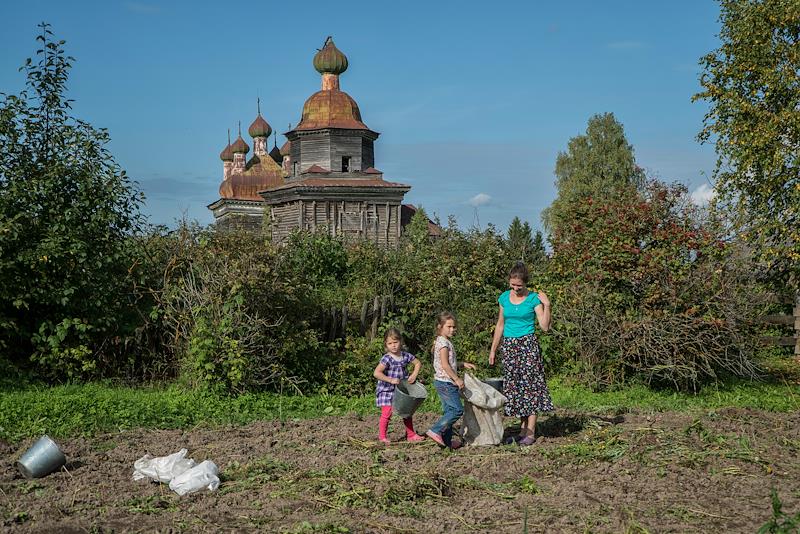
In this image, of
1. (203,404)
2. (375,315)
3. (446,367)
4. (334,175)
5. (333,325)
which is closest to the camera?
(446,367)

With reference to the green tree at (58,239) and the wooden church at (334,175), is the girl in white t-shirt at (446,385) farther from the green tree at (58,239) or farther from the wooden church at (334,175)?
the wooden church at (334,175)

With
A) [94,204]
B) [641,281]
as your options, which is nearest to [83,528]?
[94,204]

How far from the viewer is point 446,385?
8.01 meters

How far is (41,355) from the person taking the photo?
437 inches

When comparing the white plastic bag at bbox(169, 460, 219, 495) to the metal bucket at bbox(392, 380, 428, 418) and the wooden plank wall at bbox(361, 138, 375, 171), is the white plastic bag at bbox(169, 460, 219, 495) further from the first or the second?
the wooden plank wall at bbox(361, 138, 375, 171)

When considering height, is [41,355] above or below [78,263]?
below

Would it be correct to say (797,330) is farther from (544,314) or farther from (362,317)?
(544,314)

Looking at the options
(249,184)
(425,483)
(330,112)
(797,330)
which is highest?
(330,112)

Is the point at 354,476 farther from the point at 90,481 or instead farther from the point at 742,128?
the point at 742,128

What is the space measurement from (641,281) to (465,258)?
9.88 feet

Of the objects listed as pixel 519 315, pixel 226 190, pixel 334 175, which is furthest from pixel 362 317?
pixel 226 190

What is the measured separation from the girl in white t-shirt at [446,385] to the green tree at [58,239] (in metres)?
5.29

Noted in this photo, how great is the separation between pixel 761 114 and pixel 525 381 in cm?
1250

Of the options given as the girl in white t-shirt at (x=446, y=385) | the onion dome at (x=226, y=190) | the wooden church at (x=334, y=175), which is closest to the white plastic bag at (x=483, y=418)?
the girl in white t-shirt at (x=446, y=385)
